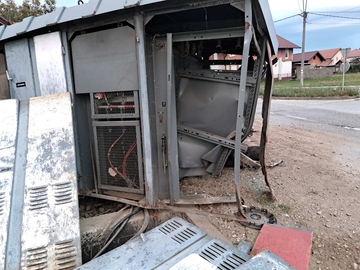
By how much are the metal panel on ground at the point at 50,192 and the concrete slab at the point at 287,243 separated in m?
1.59

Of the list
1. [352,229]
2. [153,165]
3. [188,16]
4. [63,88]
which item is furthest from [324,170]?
[63,88]

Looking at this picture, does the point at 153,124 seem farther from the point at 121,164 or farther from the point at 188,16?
the point at 188,16

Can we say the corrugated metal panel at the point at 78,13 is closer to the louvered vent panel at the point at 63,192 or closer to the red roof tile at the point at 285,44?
the louvered vent panel at the point at 63,192

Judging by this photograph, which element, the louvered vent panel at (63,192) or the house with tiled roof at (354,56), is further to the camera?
the house with tiled roof at (354,56)

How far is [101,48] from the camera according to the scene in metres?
2.86

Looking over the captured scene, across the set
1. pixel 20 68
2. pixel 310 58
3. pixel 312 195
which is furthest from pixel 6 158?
pixel 310 58

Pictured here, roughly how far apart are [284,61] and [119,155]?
38.1 meters

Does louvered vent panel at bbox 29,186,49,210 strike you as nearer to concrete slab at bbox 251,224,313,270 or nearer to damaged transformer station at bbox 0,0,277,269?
damaged transformer station at bbox 0,0,277,269

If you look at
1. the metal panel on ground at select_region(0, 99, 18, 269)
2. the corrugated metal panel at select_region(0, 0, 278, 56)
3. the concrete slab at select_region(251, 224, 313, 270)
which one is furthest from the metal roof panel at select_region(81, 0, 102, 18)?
the concrete slab at select_region(251, 224, 313, 270)

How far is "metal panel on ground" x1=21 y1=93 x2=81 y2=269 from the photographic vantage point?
1962 millimetres

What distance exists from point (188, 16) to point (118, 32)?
0.92 m

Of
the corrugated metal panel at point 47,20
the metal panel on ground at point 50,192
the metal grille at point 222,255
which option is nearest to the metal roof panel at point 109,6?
the corrugated metal panel at point 47,20

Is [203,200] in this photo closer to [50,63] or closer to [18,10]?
[50,63]

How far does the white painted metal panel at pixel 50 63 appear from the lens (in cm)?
300
